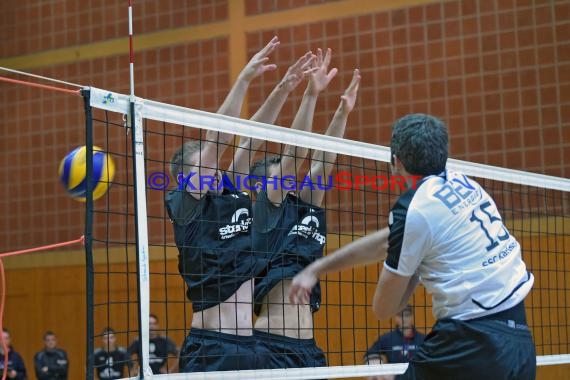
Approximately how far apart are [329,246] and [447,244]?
795 cm

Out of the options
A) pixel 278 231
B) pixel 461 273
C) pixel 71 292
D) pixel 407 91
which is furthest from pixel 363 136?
pixel 461 273

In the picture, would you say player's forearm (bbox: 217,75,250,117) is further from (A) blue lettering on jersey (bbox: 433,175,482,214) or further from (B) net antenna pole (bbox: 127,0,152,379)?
(A) blue lettering on jersey (bbox: 433,175,482,214)

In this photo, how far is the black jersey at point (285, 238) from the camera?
5.29m

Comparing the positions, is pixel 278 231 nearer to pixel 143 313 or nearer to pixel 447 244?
pixel 143 313

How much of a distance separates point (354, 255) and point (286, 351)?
2.12 m

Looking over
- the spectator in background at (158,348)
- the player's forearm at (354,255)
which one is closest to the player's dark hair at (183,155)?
the player's forearm at (354,255)

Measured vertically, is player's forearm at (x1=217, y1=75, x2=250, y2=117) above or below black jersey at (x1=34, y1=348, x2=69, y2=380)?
above

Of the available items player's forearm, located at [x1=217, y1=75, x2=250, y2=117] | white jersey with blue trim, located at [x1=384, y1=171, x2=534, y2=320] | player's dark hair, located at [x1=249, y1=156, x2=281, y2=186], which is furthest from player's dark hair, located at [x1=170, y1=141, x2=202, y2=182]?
white jersey with blue trim, located at [x1=384, y1=171, x2=534, y2=320]

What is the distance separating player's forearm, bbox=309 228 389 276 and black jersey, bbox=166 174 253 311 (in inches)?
68.7

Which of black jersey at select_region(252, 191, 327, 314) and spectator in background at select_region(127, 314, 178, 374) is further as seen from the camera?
spectator in background at select_region(127, 314, 178, 374)

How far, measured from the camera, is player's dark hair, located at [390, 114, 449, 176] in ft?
10.5

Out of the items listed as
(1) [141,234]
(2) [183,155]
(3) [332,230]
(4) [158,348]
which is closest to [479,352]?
(1) [141,234]

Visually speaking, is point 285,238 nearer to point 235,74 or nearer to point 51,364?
point 235,74

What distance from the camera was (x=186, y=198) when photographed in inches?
198
